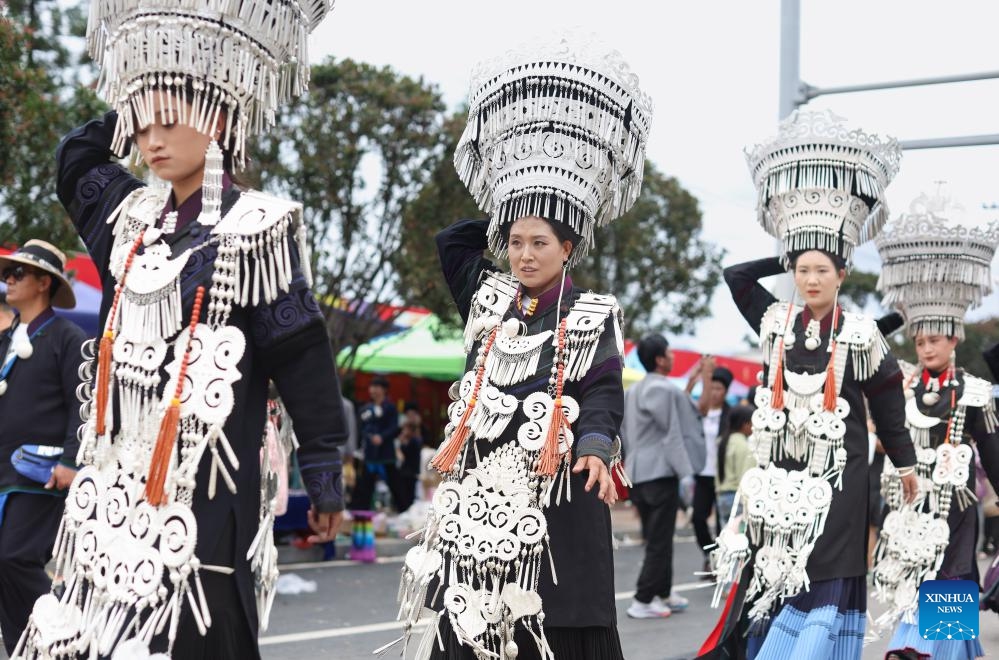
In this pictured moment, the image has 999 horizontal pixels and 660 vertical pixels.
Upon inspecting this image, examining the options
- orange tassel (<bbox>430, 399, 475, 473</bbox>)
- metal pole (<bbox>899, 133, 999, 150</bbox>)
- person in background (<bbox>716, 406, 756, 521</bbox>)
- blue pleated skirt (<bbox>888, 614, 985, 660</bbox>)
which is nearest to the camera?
orange tassel (<bbox>430, 399, 475, 473</bbox>)

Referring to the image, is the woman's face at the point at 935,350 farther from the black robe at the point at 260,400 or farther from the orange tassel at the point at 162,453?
the orange tassel at the point at 162,453

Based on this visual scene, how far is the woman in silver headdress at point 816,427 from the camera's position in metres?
5.64

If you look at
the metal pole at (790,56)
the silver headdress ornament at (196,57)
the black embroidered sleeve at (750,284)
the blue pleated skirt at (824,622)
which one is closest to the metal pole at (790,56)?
the metal pole at (790,56)

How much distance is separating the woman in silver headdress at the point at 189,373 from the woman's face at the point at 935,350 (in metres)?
4.95

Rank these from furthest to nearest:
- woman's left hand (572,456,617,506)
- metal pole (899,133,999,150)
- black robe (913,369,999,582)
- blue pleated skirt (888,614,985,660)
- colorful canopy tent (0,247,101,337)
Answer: metal pole (899,133,999,150)
colorful canopy tent (0,247,101,337)
black robe (913,369,999,582)
blue pleated skirt (888,614,985,660)
woman's left hand (572,456,617,506)

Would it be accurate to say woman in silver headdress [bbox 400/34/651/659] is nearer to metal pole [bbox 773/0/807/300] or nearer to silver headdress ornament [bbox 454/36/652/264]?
silver headdress ornament [bbox 454/36/652/264]

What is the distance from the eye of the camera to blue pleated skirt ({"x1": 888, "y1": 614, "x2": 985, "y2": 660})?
6562 millimetres

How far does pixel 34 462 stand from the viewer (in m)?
5.59

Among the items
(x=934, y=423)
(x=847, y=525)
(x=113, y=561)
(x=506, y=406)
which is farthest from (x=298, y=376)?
(x=934, y=423)

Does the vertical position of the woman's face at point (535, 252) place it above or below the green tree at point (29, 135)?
below

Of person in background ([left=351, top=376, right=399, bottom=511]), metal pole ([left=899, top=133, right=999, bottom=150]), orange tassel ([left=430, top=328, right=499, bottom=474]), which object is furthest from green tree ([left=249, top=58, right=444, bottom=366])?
orange tassel ([left=430, top=328, right=499, bottom=474])

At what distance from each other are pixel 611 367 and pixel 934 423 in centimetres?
349

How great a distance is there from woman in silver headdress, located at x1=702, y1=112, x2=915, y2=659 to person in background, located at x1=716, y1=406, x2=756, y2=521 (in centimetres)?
419

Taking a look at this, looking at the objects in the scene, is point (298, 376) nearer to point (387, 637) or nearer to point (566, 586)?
point (566, 586)
